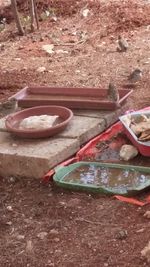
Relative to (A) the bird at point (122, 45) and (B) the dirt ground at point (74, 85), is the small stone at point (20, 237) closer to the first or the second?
(B) the dirt ground at point (74, 85)

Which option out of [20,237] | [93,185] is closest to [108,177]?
[93,185]

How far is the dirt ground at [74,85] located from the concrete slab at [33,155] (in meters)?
0.09

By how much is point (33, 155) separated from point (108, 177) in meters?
0.53

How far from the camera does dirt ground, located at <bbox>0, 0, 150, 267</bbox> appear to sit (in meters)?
3.19

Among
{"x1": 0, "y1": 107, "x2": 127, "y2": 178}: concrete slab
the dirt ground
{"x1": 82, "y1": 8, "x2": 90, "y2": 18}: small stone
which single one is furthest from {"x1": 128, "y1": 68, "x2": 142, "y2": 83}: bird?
{"x1": 82, "y1": 8, "x2": 90, "y2": 18}: small stone

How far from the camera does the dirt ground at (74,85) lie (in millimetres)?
3186

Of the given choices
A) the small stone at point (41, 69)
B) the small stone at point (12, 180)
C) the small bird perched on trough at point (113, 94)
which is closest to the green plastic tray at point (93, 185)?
the small stone at point (12, 180)

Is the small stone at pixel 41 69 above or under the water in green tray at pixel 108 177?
under

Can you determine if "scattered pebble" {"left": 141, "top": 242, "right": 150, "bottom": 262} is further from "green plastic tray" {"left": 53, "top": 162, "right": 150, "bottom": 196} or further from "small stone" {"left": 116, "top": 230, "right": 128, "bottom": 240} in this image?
"green plastic tray" {"left": 53, "top": 162, "right": 150, "bottom": 196}

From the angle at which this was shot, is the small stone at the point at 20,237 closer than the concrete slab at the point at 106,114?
Yes

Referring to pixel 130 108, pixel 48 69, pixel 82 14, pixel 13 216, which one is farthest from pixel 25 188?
pixel 82 14

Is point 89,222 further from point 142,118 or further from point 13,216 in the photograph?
point 142,118

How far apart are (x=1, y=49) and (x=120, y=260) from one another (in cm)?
450

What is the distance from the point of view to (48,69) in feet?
20.8
